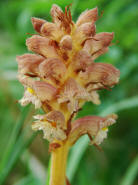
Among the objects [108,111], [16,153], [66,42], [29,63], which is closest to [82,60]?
[66,42]

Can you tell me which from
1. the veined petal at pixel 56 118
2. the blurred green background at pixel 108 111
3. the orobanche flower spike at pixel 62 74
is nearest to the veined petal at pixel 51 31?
the orobanche flower spike at pixel 62 74

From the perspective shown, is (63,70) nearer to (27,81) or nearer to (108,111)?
(27,81)

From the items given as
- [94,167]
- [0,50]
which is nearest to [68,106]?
[94,167]

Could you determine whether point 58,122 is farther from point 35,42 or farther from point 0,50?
point 0,50

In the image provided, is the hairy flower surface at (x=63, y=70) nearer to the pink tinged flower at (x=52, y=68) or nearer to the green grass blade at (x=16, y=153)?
the pink tinged flower at (x=52, y=68)

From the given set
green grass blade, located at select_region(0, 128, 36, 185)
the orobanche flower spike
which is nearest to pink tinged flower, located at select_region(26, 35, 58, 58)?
the orobanche flower spike

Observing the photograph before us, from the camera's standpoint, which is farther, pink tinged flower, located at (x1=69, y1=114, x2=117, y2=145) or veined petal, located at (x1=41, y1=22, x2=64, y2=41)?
pink tinged flower, located at (x1=69, y1=114, x2=117, y2=145)

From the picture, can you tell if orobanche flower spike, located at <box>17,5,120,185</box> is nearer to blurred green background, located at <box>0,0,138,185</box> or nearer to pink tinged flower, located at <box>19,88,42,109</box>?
pink tinged flower, located at <box>19,88,42,109</box>
